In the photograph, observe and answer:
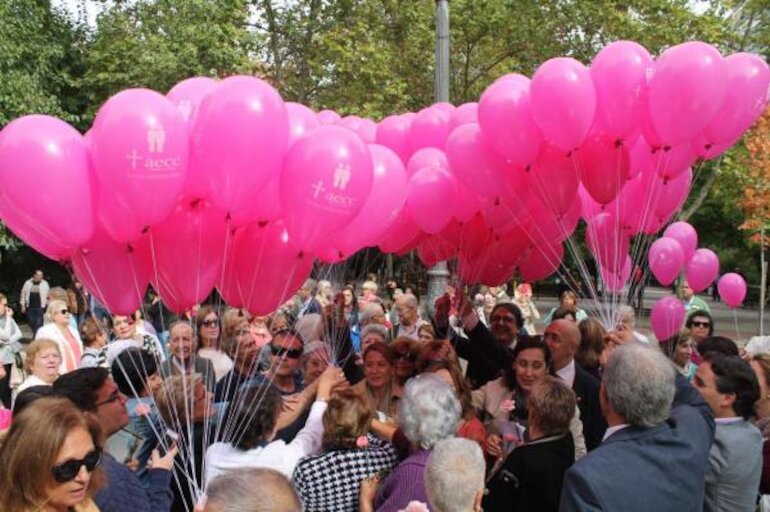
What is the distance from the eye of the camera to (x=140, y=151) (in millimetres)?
4145

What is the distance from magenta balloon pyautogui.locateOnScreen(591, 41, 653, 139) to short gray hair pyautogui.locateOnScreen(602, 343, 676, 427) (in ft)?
9.07

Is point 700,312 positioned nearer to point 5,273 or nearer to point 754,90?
point 754,90

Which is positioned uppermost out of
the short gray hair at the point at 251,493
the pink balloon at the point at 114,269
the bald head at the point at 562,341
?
the pink balloon at the point at 114,269

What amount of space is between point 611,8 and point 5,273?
1802 centimetres

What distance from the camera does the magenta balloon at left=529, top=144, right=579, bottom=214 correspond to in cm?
571

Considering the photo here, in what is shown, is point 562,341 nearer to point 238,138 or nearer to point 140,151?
point 238,138

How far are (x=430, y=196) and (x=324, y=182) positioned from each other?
1698 millimetres

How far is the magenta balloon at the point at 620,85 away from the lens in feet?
17.3

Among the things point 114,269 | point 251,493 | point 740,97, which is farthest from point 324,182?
point 740,97

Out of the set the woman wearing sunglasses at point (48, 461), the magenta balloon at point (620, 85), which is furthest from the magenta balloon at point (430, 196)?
the woman wearing sunglasses at point (48, 461)

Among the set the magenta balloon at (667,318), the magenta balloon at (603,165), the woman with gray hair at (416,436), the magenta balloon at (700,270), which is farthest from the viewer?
the magenta balloon at (700,270)

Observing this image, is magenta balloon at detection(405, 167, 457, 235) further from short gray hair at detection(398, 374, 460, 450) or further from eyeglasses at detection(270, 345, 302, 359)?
short gray hair at detection(398, 374, 460, 450)

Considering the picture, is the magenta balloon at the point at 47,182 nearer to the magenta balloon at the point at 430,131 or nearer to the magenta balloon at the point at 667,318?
the magenta balloon at the point at 430,131

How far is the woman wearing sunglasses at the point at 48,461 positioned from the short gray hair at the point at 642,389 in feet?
6.44
